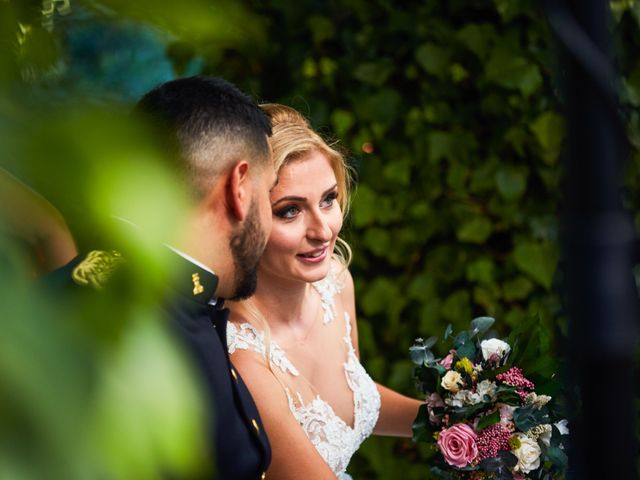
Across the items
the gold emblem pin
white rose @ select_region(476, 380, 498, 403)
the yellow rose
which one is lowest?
white rose @ select_region(476, 380, 498, 403)

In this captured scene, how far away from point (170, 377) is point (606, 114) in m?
0.43

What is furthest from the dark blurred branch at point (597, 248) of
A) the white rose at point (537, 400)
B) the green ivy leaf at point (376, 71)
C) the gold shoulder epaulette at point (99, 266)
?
the green ivy leaf at point (376, 71)

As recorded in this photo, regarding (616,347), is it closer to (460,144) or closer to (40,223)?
(40,223)

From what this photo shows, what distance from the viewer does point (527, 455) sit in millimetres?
2408

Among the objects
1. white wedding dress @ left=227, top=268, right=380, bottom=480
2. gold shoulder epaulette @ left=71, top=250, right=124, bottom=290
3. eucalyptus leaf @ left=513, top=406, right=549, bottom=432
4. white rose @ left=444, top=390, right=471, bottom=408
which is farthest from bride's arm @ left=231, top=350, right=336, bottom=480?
gold shoulder epaulette @ left=71, top=250, right=124, bottom=290

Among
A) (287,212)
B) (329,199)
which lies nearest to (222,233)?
(287,212)

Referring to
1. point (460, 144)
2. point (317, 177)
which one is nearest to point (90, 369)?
point (317, 177)

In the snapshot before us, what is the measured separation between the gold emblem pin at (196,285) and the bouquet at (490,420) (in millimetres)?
894

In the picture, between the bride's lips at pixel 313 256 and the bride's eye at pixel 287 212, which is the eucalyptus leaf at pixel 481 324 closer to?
the bride's lips at pixel 313 256

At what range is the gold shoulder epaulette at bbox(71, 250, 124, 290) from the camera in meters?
0.63

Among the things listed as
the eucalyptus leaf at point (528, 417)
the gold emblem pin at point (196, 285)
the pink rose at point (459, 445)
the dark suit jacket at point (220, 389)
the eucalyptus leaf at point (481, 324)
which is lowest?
the pink rose at point (459, 445)

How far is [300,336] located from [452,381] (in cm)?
47

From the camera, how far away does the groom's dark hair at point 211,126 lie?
1857 mm

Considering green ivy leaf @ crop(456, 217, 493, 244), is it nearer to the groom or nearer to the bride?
the bride
